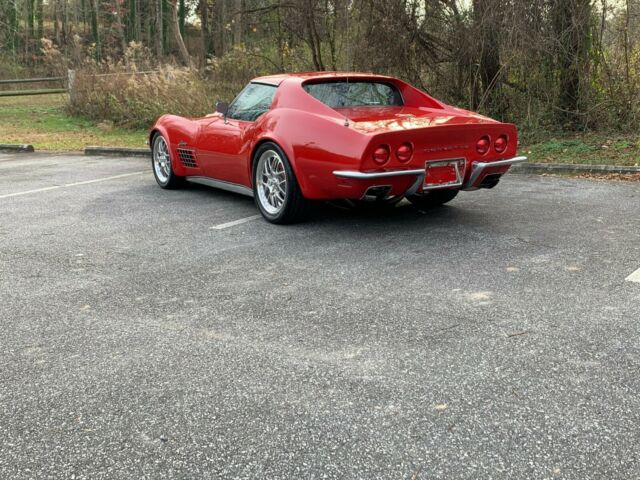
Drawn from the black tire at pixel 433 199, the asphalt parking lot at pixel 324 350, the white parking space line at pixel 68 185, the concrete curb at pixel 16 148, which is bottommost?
the asphalt parking lot at pixel 324 350

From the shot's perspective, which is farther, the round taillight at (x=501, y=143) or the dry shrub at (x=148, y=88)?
the dry shrub at (x=148, y=88)

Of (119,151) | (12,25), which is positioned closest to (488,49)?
(119,151)

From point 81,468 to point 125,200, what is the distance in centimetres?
538

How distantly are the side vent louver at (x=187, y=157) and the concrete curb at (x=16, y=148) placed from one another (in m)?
7.20

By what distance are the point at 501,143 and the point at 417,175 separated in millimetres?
972

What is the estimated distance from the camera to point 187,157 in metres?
7.33

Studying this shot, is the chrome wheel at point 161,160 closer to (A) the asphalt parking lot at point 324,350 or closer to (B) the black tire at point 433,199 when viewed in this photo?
(A) the asphalt parking lot at point 324,350

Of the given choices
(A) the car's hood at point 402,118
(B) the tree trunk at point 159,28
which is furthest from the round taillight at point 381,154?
(B) the tree trunk at point 159,28

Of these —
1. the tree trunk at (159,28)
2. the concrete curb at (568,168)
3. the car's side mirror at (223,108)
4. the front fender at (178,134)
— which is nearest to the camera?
the car's side mirror at (223,108)

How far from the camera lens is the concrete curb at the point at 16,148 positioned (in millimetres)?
13254

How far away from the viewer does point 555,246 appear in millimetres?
4930

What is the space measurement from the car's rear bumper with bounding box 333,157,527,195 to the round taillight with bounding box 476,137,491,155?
4.5 inches

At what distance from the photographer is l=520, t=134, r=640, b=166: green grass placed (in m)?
9.06

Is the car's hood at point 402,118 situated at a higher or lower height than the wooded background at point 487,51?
lower
